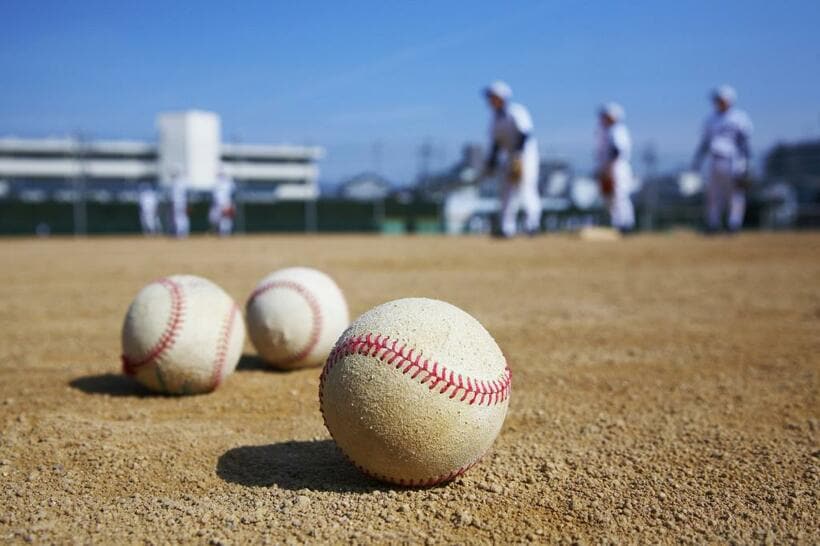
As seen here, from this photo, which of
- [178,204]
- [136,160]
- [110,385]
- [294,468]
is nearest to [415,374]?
[294,468]

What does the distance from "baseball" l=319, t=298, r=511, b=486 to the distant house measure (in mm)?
30327

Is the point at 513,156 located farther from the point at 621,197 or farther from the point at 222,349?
the point at 222,349

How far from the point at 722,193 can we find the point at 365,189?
2271 centimetres

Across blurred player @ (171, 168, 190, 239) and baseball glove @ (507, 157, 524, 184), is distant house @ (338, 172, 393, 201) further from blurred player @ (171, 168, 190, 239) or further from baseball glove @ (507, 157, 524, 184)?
baseball glove @ (507, 157, 524, 184)

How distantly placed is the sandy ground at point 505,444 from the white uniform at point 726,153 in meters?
7.46

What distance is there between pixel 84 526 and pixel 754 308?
7.19 m

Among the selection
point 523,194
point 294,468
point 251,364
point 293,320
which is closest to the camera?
point 294,468

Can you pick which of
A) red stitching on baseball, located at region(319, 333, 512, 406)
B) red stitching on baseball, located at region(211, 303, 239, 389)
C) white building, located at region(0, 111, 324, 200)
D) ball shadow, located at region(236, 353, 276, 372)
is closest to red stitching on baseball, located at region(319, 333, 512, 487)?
red stitching on baseball, located at region(319, 333, 512, 406)

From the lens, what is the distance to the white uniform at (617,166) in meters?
15.0

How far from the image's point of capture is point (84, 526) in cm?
261

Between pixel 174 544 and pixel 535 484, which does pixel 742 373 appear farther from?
pixel 174 544

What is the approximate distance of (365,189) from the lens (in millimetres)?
36125

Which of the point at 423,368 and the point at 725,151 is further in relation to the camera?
the point at 725,151

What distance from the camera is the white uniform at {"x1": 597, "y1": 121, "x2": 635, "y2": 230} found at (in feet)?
49.1
